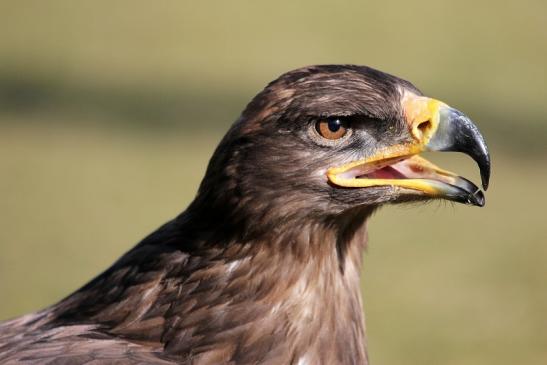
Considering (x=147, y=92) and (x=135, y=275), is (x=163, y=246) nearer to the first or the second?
(x=135, y=275)

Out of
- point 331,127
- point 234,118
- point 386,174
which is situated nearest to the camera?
point 331,127

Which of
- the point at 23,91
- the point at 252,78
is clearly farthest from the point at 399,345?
the point at 23,91

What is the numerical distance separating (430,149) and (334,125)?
10.1 inches

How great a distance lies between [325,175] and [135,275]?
22.3 inches

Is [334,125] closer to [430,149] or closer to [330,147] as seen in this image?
[330,147]

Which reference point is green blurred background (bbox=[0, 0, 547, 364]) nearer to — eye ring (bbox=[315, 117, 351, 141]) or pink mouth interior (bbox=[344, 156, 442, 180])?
pink mouth interior (bbox=[344, 156, 442, 180])

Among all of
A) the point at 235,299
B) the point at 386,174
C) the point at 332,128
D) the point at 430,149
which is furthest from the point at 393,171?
the point at 235,299

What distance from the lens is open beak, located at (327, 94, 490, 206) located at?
9.08 feet

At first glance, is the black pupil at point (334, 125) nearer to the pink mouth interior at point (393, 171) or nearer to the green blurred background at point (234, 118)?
the pink mouth interior at point (393, 171)

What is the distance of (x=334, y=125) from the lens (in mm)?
2744

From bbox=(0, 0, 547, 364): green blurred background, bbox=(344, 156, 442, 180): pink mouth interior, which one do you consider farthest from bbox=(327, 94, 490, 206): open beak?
bbox=(0, 0, 547, 364): green blurred background

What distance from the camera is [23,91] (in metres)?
7.17

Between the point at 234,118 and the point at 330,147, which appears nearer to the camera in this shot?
the point at 330,147

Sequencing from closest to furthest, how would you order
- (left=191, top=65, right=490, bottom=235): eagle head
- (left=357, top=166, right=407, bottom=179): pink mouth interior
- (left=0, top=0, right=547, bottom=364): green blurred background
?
(left=191, top=65, right=490, bottom=235): eagle head → (left=357, top=166, right=407, bottom=179): pink mouth interior → (left=0, top=0, right=547, bottom=364): green blurred background
